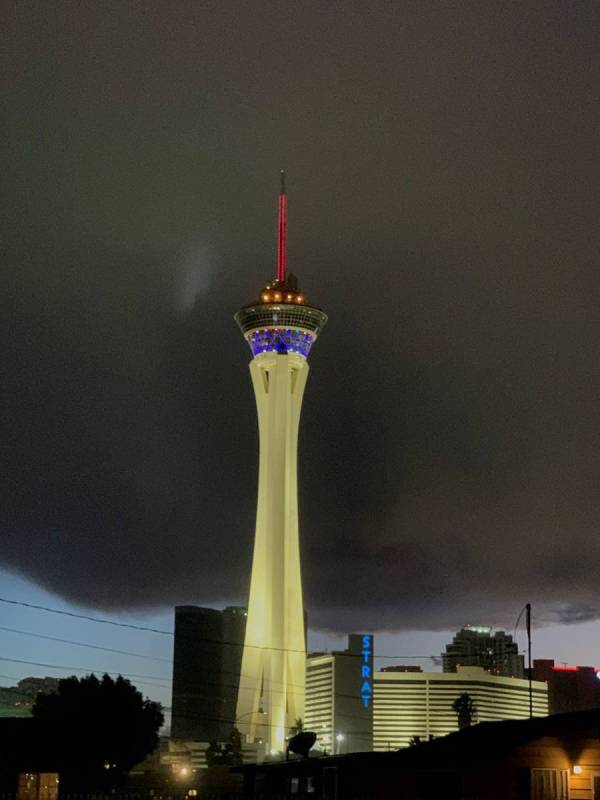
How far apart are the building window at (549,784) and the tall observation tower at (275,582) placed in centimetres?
10777

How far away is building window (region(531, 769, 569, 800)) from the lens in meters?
45.6

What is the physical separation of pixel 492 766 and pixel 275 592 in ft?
355

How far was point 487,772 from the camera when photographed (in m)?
46.3

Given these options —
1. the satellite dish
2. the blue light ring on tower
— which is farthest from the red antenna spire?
the satellite dish

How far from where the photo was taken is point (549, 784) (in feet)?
151

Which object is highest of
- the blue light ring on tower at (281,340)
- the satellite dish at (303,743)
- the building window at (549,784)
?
the blue light ring on tower at (281,340)

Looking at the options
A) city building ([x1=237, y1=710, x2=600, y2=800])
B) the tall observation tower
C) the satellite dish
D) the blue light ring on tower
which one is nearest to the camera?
city building ([x1=237, y1=710, x2=600, y2=800])

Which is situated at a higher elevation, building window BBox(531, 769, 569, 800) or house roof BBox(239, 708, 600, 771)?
house roof BBox(239, 708, 600, 771)

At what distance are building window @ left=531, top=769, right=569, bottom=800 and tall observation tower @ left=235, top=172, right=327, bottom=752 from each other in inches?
4243

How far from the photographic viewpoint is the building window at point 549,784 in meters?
45.6

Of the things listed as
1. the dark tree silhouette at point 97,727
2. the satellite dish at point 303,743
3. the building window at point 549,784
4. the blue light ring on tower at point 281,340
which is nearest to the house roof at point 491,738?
the building window at point 549,784

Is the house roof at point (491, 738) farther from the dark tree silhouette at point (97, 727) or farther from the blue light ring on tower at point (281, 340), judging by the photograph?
the blue light ring on tower at point (281, 340)

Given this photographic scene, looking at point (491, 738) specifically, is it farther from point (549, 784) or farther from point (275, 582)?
point (275, 582)

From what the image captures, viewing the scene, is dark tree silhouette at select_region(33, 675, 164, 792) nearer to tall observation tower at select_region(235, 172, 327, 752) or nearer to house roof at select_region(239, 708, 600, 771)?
house roof at select_region(239, 708, 600, 771)
